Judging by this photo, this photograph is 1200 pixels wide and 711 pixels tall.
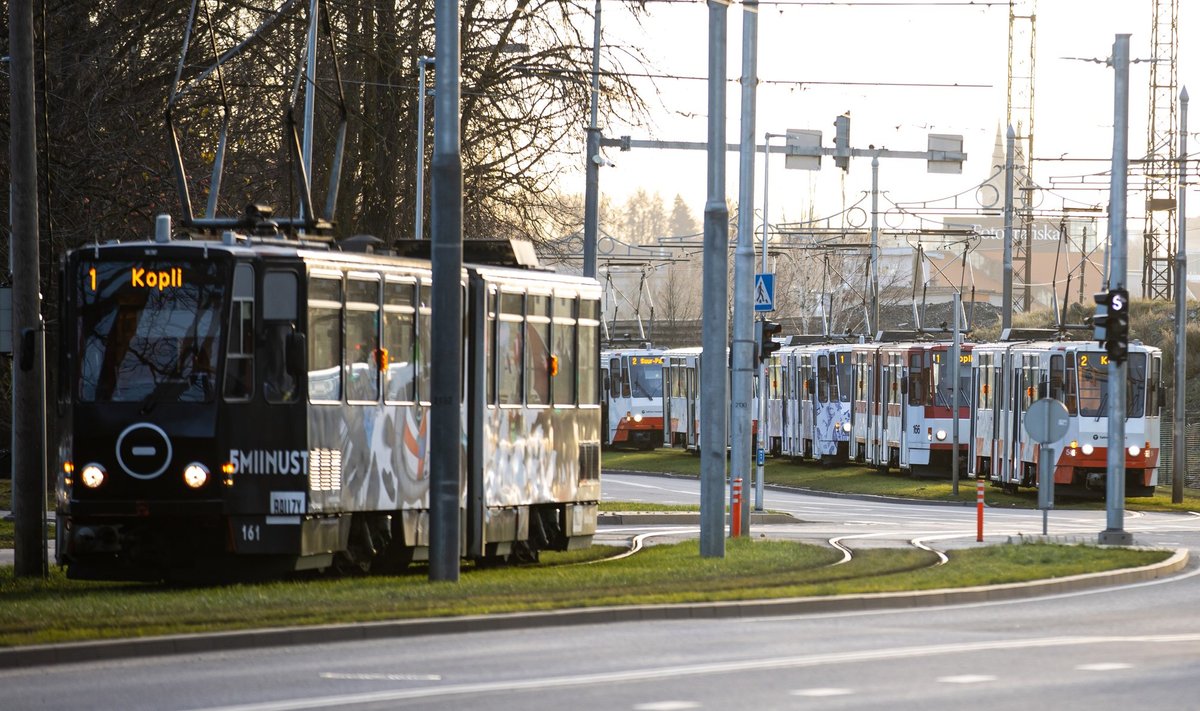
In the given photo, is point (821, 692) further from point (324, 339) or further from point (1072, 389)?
point (1072, 389)

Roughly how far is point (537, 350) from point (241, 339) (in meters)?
5.07

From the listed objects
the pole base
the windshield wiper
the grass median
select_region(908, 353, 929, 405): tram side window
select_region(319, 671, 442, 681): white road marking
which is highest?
the windshield wiper

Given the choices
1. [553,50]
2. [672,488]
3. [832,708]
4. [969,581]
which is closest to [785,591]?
[969,581]

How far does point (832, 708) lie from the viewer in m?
11.4

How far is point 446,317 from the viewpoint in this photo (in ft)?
65.0

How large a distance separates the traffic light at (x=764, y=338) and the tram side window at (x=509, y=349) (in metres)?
6.66

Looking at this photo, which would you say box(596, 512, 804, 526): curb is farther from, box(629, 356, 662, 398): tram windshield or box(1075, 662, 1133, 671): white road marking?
box(629, 356, 662, 398): tram windshield

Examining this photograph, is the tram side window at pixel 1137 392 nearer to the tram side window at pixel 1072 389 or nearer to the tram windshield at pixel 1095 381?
the tram windshield at pixel 1095 381

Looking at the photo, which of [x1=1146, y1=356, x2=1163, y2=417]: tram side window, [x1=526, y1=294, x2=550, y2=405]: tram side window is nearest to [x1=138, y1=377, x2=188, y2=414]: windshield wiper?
[x1=526, y1=294, x2=550, y2=405]: tram side window

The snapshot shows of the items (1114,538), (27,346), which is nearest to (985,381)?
(1114,538)

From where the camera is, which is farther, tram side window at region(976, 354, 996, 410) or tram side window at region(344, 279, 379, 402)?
tram side window at region(976, 354, 996, 410)

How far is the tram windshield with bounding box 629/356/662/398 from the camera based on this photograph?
242 feet

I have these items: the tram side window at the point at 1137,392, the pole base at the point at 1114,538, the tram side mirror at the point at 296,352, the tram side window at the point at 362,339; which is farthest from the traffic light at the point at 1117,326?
the tram side window at the point at 1137,392

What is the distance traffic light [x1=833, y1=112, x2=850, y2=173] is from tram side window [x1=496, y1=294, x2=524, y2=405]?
763 inches
